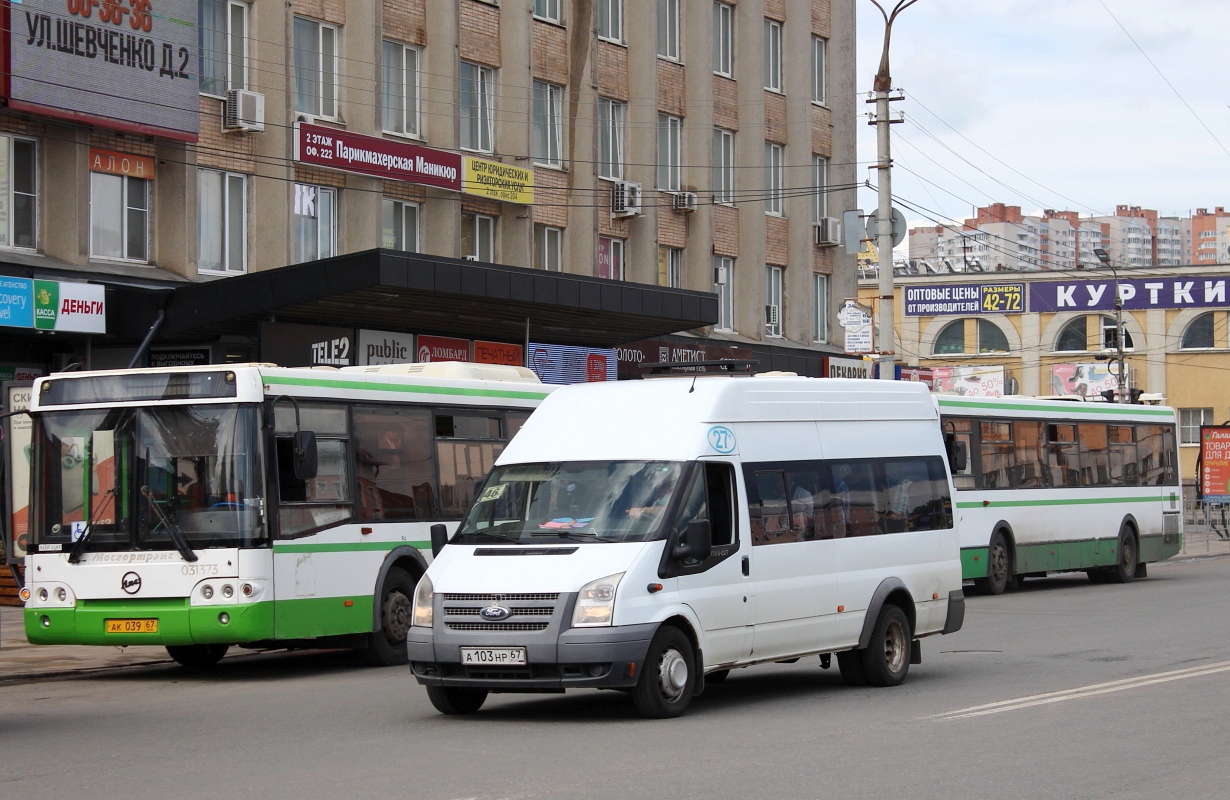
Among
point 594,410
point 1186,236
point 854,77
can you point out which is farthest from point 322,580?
point 1186,236

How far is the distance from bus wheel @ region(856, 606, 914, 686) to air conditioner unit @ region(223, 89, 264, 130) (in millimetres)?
17823

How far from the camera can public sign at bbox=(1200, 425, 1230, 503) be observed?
143 ft

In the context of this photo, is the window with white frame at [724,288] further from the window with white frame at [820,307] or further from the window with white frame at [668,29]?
the window with white frame at [668,29]

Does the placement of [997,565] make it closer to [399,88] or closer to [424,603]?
[399,88]

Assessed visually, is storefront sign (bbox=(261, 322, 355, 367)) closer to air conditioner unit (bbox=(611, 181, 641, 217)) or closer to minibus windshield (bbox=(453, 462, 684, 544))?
air conditioner unit (bbox=(611, 181, 641, 217))

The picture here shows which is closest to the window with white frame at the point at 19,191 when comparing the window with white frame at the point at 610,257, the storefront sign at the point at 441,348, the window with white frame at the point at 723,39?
the storefront sign at the point at 441,348

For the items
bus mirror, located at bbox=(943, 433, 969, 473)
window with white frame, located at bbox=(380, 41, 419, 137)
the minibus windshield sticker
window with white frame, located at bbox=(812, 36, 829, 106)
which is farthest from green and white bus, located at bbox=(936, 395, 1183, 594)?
window with white frame, located at bbox=(812, 36, 829, 106)

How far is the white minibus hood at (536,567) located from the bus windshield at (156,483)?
399 centimetres

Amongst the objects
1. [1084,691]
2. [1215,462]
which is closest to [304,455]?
[1084,691]

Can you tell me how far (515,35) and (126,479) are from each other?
842 inches

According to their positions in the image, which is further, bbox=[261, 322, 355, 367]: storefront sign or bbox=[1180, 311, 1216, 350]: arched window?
bbox=[1180, 311, 1216, 350]: arched window

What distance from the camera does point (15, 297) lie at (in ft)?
76.3

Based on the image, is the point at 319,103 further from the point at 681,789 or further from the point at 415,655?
the point at 681,789

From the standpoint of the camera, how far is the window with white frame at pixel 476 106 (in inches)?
1313
